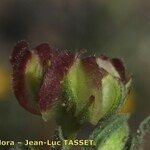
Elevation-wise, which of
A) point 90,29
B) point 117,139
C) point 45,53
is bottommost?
point 90,29

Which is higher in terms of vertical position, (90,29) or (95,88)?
(95,88)

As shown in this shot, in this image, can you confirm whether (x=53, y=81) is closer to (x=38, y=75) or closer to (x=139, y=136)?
(x=38, y=75)

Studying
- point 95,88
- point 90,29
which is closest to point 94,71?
point 95,88

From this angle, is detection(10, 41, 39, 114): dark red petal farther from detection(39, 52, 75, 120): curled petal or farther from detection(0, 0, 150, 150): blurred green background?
detection(0, 0, 150, 150): blurred green background

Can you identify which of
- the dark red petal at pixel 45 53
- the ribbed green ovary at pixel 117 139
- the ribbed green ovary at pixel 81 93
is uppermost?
the dark red petal at pixel 45 53

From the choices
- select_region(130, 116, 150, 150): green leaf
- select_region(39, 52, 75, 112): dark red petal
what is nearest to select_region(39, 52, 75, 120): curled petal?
select_region(39, 52, 75, 112): dark red petal

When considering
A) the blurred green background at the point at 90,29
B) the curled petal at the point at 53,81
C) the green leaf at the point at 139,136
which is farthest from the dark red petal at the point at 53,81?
the blurred green background at the point at 90,29

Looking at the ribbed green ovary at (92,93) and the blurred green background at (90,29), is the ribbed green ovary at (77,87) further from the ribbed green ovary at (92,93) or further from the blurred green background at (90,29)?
the blurred green background at (90,29)
